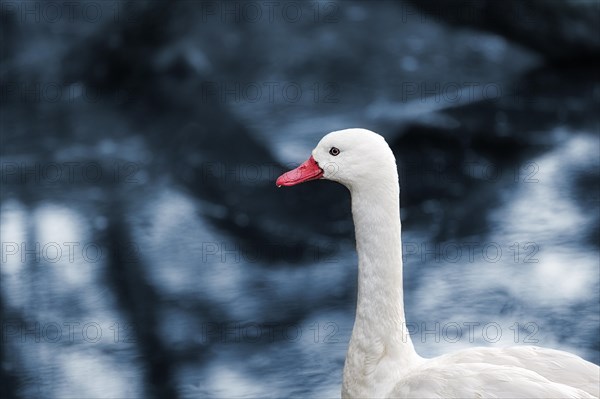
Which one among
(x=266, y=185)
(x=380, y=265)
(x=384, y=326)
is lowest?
(x=384, y=326)

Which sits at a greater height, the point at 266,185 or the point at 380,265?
the point at 266,185

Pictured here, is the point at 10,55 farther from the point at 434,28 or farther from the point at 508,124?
the point at 508,124

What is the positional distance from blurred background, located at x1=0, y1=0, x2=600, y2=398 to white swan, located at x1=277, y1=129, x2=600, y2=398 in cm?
78

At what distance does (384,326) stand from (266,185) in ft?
6.17

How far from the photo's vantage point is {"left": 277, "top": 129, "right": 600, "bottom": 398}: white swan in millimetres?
2248

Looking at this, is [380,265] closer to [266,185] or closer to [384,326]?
[384,326]

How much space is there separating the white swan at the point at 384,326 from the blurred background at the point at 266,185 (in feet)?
2.55

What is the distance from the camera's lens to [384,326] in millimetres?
2404

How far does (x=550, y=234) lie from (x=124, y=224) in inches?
57.3

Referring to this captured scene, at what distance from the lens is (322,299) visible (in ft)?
11.9

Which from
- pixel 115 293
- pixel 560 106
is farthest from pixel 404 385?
pixel 560 106

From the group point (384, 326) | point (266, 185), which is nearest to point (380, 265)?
point (384, 326)

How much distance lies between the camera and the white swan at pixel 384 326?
7.38ft

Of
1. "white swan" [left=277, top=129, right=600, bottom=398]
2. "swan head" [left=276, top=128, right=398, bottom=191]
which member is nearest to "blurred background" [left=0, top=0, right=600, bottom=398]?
"white swan" [left=277, top=129, right=600, bottom=398]
